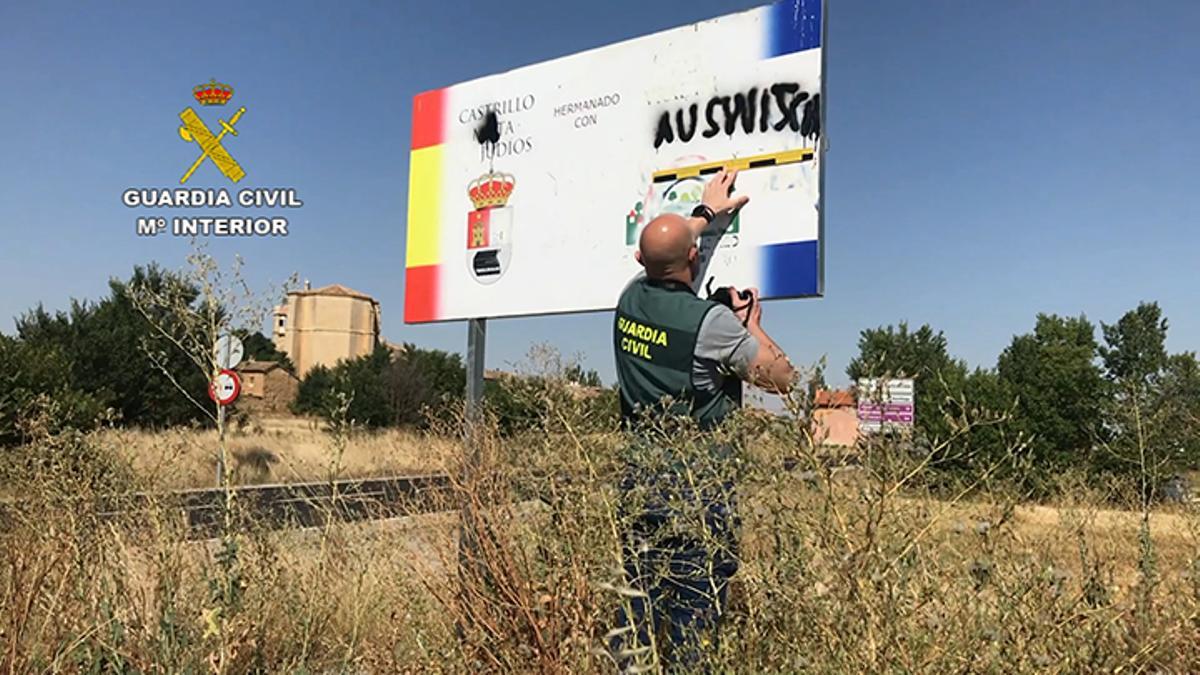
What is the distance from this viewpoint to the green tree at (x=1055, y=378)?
56.6 feet

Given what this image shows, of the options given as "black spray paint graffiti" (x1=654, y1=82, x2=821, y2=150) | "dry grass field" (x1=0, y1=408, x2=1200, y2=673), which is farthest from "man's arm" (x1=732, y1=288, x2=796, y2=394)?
"black spray paint graffiti" (x1=654, y1=82, x2=821, y2=150)

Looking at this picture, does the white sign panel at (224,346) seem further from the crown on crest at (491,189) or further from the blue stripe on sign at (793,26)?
the blue stripe on sign at (793,26)

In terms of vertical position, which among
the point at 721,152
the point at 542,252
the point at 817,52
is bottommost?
the point at 542,252

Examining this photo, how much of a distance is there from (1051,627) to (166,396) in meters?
24.8

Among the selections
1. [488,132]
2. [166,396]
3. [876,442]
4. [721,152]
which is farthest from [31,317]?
[876,442]

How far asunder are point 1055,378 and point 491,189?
62.9 feet

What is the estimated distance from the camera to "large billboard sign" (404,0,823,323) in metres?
3.15

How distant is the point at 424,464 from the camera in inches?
128

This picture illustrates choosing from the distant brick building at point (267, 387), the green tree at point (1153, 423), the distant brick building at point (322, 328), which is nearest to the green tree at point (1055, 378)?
the green tree at point (1153, 423)

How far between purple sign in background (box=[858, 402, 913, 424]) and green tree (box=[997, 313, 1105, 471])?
16428 mm

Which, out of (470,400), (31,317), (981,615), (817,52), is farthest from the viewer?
(31,317)

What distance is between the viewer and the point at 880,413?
1466 mm

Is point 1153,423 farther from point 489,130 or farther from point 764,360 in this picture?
point 489,130

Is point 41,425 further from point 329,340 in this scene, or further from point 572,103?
point 329,340
